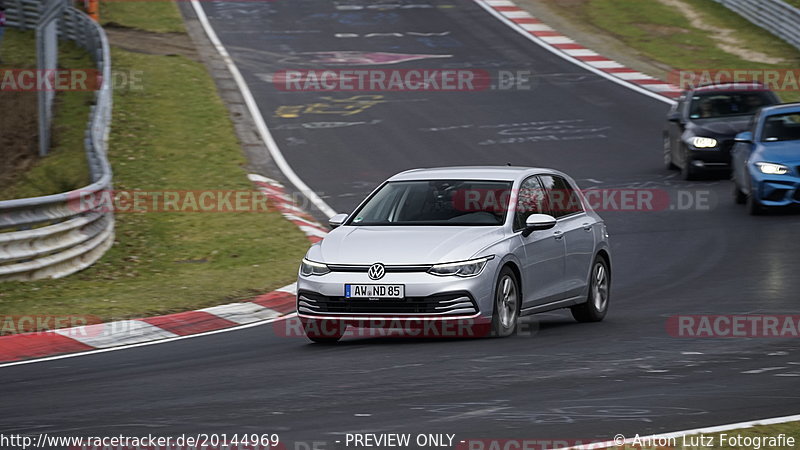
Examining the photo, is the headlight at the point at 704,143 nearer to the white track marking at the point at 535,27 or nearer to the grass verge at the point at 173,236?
the grass verge at the point at 173,236

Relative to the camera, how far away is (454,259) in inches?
409

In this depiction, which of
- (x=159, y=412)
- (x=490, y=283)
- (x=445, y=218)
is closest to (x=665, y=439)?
(x=159, y=412)

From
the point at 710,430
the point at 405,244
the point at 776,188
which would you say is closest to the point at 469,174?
the point at 405,244

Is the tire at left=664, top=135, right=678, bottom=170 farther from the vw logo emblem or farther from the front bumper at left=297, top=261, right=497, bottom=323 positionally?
the vw logo emblem

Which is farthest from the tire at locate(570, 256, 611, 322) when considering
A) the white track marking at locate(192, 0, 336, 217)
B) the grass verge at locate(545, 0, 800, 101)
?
the grass verge at locate(545, 0, 800, 101)

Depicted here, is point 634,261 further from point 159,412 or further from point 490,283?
point 159,412

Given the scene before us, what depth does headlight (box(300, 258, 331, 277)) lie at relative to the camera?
1062 cm

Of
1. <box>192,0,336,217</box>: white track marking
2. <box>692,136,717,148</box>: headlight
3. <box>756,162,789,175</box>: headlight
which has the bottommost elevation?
<box>192,0,336,217</box>: white track marking

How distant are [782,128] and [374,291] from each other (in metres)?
10.9

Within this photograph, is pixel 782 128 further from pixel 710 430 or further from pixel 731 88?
pixel 710 430

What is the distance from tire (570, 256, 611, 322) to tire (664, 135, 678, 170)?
11.1 meters

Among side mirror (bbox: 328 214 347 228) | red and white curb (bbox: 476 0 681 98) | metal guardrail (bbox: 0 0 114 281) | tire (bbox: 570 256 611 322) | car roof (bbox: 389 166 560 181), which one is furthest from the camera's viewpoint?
red and white curb (bbox: 476 0 681 98)

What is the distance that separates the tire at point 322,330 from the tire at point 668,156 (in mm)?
13799

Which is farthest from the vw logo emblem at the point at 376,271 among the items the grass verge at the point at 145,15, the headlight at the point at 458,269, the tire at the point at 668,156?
the grass verge at the point at 145,15
